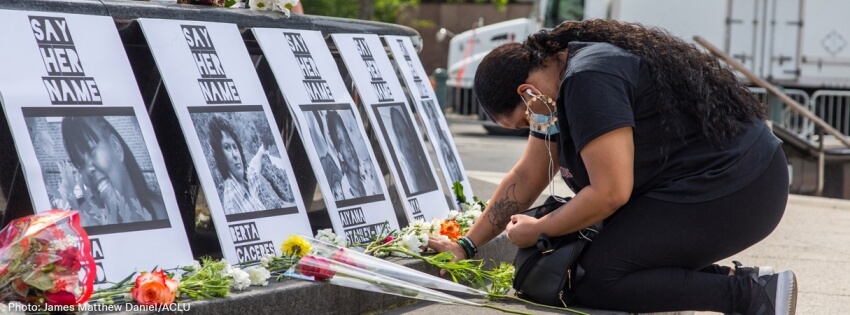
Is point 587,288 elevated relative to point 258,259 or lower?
lower

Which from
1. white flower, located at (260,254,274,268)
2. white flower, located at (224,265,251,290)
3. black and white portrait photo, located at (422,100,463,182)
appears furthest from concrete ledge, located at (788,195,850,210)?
white flower, located at (224,265,251,290)

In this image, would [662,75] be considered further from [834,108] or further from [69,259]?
[834,108]

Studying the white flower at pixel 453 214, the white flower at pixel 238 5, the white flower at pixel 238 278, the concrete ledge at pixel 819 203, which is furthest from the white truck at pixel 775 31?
the white flower at pixel 238 278

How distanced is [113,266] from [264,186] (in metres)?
0.77

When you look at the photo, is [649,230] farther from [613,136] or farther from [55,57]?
[55,57]

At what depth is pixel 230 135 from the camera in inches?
150

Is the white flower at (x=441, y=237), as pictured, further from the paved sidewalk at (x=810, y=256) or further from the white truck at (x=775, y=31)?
the white truck at (x=775, y=31)

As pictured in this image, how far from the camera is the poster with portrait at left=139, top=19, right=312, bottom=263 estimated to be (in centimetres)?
366

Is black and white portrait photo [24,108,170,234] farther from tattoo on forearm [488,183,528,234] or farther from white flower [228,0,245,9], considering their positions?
tattoo on forearm [488,183,528,234]

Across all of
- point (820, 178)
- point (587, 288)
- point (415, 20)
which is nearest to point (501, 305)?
point (587, 288)

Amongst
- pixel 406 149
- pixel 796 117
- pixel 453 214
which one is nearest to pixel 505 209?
pixel 453 214

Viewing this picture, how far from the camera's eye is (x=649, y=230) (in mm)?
3555

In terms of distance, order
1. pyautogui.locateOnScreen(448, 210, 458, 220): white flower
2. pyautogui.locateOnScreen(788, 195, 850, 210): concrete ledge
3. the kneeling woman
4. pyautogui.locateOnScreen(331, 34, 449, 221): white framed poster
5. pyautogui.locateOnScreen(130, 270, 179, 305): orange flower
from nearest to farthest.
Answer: pyautogui.locateOnScreen(130, 270, 179, 305): orange flower < the kneeling woman < pyautogui.locateOnScreen(331, 34, 449, 221): white framed poster < pyautogui.locateOnScreen(448, 210, 458, 220): white flower < pyautogui.locateOnScreen(788, 195, 850, 210): concrete ledge

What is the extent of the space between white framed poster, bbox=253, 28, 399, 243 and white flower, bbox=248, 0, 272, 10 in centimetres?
14
